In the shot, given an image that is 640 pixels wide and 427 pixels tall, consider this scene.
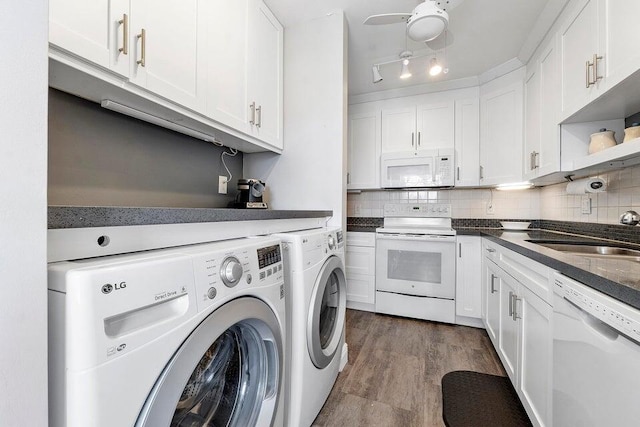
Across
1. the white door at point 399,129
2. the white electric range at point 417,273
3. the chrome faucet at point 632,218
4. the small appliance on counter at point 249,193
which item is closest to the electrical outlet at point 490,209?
the white electric range at point 417,273

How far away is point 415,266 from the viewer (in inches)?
103

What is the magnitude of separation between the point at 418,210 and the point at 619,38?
2058 mm

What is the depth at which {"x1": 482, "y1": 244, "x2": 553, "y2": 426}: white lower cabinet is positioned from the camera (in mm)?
1100

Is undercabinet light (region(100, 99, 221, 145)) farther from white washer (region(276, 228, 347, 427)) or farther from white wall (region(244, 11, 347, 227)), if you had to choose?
white washer (region(276, 228, 347, 427))

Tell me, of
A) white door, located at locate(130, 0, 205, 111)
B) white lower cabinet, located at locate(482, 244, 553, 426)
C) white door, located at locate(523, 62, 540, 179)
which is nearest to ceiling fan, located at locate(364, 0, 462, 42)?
white door, located at locate(130, 0, 205, 111)

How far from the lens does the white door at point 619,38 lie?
1.10 meters

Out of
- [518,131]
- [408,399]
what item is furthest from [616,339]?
[518,131]

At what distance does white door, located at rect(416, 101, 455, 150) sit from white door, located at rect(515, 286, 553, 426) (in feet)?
6.06

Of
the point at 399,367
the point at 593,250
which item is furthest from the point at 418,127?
the point at 399,367

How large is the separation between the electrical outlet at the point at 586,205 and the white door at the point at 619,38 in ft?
3.22

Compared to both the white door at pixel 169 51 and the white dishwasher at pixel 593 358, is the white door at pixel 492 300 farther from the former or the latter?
the white door at pixel 169 51

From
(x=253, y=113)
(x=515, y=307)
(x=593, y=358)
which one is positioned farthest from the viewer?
(x=253, y=113)

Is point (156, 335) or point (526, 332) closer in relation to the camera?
point (156, 335)

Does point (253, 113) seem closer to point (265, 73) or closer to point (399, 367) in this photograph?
point (265, 73)
